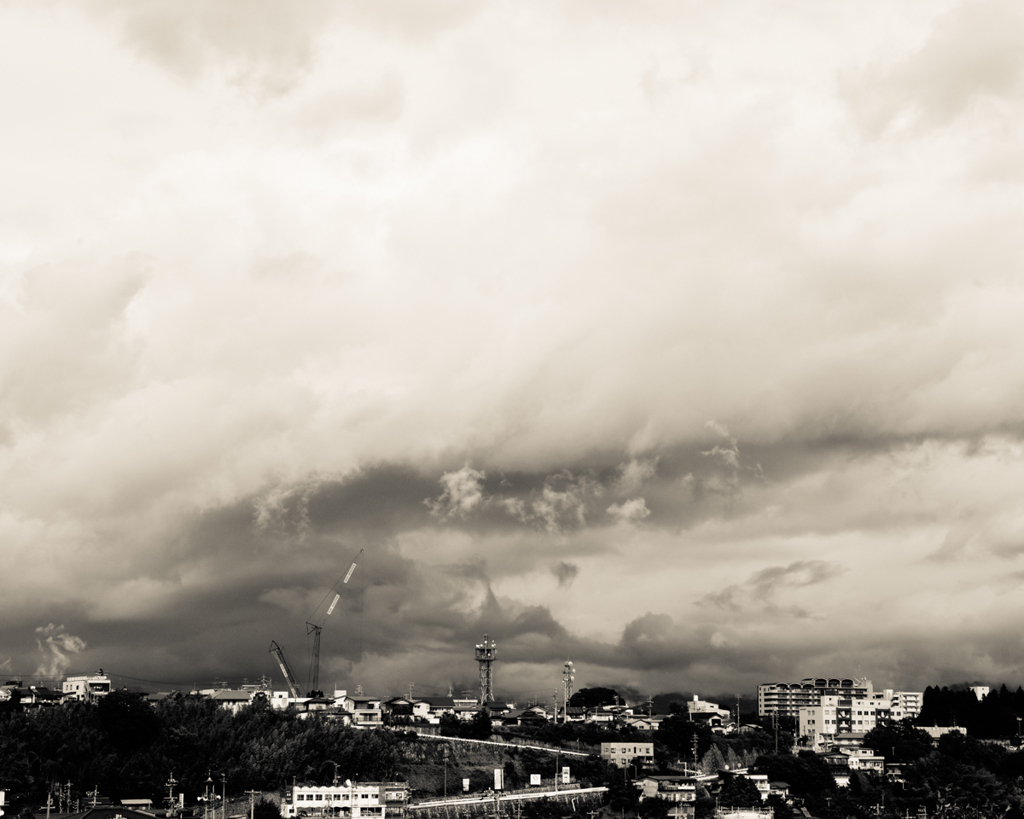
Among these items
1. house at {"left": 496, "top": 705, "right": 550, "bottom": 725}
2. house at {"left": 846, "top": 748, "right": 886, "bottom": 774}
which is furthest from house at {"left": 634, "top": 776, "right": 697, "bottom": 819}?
house at {"left": 496, "top": 705, "right": 550, "bottom": 725}

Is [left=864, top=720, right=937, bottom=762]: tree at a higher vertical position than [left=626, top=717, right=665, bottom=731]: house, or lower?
lower

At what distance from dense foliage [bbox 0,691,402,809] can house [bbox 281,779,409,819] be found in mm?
7206

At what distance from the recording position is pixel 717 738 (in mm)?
178875

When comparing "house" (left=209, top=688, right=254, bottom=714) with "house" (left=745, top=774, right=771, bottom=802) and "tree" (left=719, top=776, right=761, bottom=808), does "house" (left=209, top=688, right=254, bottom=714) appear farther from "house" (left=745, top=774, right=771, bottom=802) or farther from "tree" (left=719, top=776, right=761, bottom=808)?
"house" (left=745, top=774, right=771, bottom=802)

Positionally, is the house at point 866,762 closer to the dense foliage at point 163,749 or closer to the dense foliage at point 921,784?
the dense foliage at point 921,784

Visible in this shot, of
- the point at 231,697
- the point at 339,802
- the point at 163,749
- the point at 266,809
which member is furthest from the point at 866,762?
the point at 163,749

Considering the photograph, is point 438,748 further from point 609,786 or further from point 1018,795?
point 1018,795

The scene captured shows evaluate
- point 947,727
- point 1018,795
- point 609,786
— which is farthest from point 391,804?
point 947,727

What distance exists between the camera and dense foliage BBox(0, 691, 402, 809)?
127 metres

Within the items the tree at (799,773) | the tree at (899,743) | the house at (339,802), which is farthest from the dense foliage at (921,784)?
the house at (339,802)

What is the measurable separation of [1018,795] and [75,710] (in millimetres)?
110694

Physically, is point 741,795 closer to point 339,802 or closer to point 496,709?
point 339,802

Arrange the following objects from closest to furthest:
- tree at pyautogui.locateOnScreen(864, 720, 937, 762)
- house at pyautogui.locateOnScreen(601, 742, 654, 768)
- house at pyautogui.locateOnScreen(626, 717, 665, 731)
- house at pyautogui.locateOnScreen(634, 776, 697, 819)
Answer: house at pyautogui.locateOnScreen(634, 776, 697, 819), house at pyautogui.locateOnScreen(601, 742, 654, 768), tree at pyautogui.locateOnScreen(864, 720, 937, 762), house at pyautogui.locateOnScreen(626, 717, 665, 731)

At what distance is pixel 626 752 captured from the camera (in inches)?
6378
